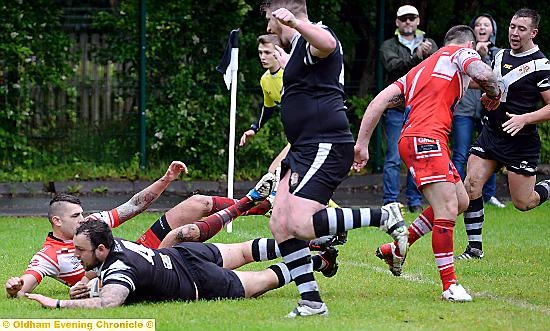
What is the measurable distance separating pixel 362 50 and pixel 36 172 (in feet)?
17.4

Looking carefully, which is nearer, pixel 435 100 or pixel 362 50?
pixel 435 100

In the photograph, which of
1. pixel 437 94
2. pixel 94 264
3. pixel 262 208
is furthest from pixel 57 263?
pixel 437 94

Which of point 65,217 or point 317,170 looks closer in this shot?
point 317,170

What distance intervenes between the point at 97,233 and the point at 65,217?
43.1 inches

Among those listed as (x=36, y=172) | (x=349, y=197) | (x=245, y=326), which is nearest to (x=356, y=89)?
(x=349, y=197)

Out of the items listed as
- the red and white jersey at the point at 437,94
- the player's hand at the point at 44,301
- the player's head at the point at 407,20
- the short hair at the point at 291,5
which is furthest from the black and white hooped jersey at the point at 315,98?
the player's head at the point at 407,20

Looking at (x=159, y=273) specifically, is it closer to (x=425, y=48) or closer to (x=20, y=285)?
(x=20, y=285)

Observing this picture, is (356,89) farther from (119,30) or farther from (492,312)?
(492,312)

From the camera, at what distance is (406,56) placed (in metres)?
14.6

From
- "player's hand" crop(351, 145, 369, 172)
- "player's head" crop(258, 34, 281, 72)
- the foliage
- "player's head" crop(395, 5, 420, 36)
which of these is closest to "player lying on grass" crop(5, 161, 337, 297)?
"player's hand" crop(351, 145, 369, 172)

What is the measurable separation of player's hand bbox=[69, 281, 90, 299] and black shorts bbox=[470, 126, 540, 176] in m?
4.14

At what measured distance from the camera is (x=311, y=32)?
7453 millimetres

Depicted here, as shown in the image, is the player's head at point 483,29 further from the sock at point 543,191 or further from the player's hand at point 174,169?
the player's hand at point 174,169

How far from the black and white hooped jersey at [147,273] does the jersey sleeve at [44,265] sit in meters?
0.90
